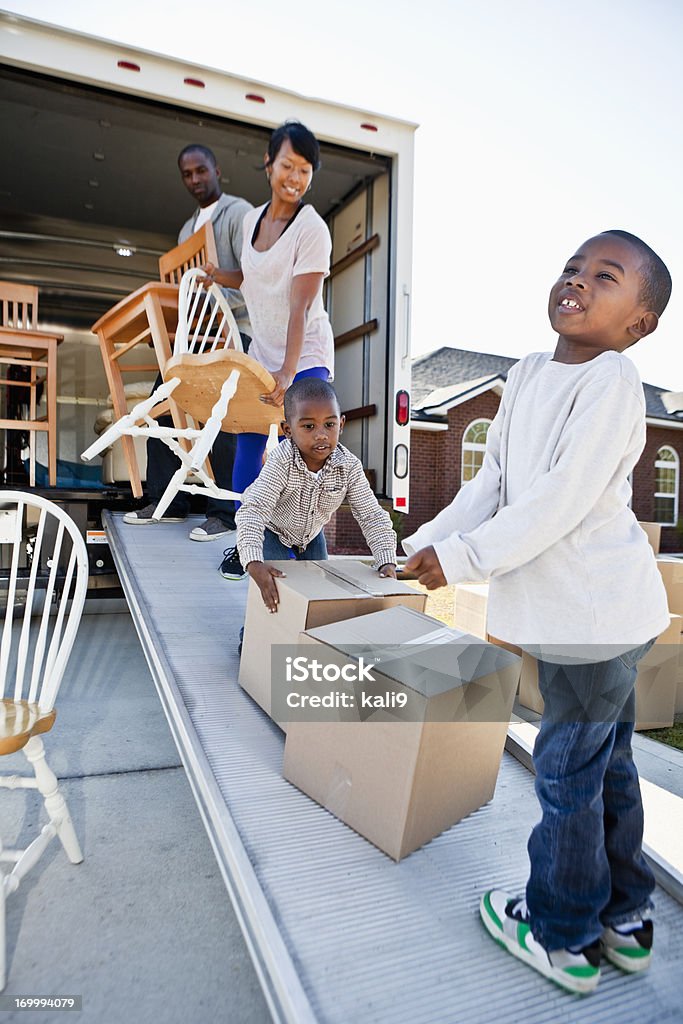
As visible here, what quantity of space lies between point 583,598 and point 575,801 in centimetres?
33

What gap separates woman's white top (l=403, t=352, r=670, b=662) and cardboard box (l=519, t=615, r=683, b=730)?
198 cm

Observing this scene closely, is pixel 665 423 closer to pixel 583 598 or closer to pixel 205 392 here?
pixel 205 392

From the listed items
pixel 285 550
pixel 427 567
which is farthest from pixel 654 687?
pixel 427 567

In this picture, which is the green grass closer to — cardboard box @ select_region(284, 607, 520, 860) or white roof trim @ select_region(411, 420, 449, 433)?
cardboard box @ select_region(284, 607, 520, 860)

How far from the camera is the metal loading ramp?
975 mm

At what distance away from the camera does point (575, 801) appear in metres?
1.05

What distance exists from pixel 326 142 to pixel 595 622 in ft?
11.3

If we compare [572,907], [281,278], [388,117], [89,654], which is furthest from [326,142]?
[572,907]

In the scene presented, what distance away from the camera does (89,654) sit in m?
3.42

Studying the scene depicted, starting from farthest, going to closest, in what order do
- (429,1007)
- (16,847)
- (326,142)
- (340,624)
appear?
→ (326,142), (16,847), (340,624), (429,1007)

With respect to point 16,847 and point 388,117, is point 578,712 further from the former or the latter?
point 388,117

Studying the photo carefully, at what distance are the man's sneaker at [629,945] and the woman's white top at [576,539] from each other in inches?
19.0

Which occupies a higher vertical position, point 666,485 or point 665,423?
point 665,423

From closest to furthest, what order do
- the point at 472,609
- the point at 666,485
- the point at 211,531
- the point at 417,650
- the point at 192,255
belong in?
the point at 417,650
the point at 192,255
the point at 211,531
the point at 472,609
the point at 666,485
